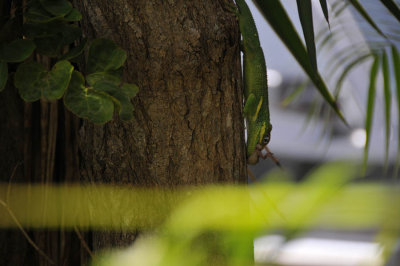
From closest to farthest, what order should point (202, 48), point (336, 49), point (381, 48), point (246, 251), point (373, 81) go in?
1. point (246, 251)
2. point (202, 48)
3. point (373, 81)
4. point (381, 48)
5. point (336, 49)

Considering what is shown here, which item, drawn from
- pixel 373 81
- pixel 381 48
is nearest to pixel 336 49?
pixel 381 48

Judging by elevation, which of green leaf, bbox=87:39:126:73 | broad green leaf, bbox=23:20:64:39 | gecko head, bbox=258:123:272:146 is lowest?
gecko head, bbox=258:123:272:146

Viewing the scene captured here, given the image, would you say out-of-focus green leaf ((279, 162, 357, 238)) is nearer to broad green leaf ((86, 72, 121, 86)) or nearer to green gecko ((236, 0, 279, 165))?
broad green leaf ((86, 72, 121, 86))

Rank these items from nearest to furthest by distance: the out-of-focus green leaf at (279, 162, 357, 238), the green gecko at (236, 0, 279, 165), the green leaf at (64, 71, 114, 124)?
the out-of-focus green leaf at (279, 162, 357, 238) < the green leaf at (64, 71, 114, 124) < the green gecko at (236, 0, 279, 165)

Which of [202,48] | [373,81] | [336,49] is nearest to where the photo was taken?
[202,48]

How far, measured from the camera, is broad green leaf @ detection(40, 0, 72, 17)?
1.53 feet

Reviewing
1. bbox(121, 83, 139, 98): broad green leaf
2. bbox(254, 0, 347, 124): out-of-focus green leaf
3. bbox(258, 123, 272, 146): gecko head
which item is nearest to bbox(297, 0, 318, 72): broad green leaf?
bbox(254, 0, 347, 124): out-of-focus green leaf

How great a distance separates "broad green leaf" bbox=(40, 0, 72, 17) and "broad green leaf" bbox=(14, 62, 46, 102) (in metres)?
0.05

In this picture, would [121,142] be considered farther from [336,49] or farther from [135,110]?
[336,49]

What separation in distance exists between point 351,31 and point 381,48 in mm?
730

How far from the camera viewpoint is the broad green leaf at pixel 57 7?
467mm

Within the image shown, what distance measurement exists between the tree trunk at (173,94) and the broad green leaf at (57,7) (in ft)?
0.23

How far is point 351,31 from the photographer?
164cm

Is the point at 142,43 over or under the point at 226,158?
over
